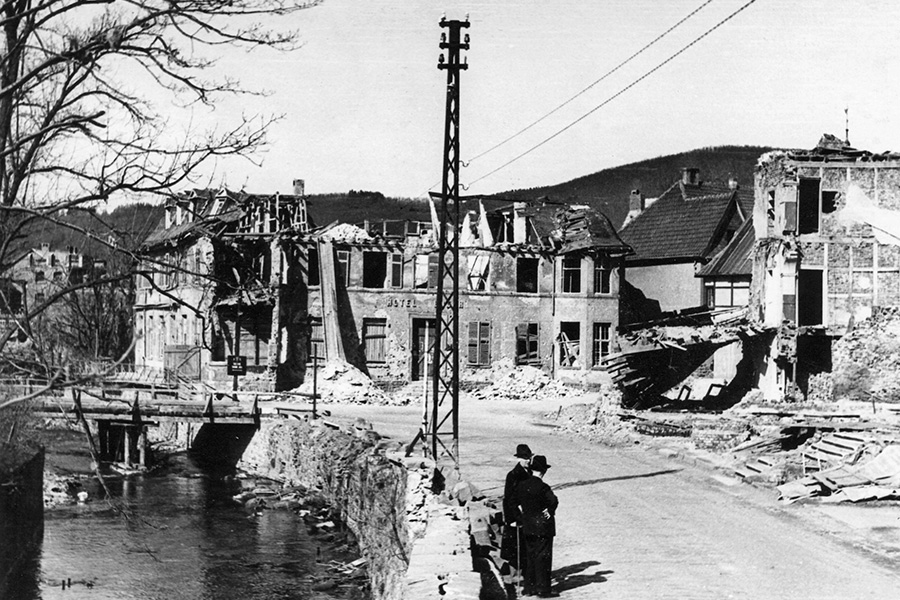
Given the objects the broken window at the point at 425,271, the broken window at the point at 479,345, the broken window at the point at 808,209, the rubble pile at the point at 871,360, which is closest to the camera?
the rubble pile at the point at 871,360

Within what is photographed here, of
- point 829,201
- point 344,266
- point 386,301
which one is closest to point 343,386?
point 386,301

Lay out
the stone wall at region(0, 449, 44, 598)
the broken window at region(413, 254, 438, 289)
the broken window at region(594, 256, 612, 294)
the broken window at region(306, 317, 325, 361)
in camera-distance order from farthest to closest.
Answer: the broken window at region(594, 256, 612, 294), the broken window at region(413, 254, 438, 289), the broken window at region(306, 317, 325, 361), the stone wall at region(0, 449, 44, 598)

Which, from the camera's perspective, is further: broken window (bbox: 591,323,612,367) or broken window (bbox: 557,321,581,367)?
broken window (bbox: 591,323,612,367)

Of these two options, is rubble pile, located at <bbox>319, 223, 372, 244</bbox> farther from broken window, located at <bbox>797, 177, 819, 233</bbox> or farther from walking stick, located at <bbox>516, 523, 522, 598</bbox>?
walking stick, located at <bbox>516, 523, 522, 598</bbox>

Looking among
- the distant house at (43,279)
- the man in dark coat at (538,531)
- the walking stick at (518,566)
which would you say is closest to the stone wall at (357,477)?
the walking stick at (518,566)

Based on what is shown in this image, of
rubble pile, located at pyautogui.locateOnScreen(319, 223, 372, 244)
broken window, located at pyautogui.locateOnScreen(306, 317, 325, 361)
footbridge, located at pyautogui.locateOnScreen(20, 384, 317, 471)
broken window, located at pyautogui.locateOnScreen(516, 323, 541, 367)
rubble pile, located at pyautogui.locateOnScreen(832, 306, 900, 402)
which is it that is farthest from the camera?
broken window, located at pyautogui.locateOnScreen(516, 323, 541, 367)

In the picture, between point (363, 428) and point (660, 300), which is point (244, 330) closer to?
point (363, 428)

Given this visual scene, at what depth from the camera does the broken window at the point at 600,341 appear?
4691 centimetres

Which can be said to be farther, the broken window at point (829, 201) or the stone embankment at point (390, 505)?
the broken window at point (829, 201)

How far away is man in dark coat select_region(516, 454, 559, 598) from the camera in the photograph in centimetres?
1228

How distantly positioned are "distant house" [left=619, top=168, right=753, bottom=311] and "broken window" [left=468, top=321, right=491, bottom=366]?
10.8 meters

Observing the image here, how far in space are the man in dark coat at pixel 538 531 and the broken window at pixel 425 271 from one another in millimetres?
32529

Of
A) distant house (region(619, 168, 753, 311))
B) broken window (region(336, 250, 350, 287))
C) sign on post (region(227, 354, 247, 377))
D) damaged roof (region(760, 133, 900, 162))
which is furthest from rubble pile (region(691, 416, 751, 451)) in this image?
distant house (region(619, 168, 753, 311))

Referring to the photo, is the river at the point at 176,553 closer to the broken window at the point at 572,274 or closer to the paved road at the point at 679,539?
the paved road at the point at 679,539
